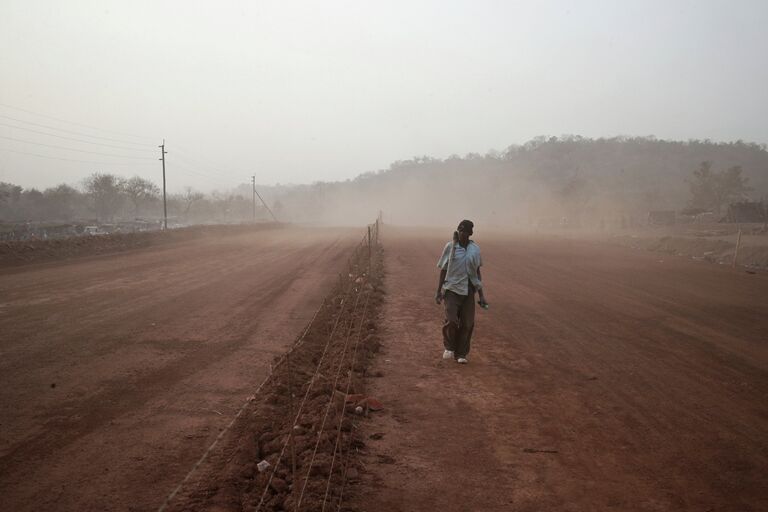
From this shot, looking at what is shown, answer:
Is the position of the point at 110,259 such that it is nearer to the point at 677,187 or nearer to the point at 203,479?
the point at 203,479

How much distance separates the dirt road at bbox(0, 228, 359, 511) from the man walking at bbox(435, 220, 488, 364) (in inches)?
108

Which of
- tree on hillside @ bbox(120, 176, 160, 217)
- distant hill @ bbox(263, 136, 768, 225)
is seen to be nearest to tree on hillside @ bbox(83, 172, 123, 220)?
tree on hillside @ bbox(120, 176, 160, 217)

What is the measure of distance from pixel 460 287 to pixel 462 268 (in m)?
0.27

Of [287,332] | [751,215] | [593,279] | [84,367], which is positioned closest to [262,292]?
[287,332]

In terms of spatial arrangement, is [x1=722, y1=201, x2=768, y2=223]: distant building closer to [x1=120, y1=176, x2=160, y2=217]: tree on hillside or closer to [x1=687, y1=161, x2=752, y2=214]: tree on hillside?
[x1=687, y1=161, x2=752, y2=214]: tree on hillside

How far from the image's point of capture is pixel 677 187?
273ft

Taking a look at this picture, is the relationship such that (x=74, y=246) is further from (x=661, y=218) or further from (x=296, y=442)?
(x=661, y=218)

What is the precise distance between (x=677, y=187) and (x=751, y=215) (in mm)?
50850

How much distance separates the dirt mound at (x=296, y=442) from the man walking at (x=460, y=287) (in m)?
1.36

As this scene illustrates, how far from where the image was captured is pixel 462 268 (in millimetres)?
7211

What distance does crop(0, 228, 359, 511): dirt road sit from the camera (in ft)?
13.6

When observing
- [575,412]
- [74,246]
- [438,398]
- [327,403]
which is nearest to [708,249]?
[575,412]

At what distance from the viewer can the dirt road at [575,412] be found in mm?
3973

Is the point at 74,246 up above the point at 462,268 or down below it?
below
